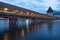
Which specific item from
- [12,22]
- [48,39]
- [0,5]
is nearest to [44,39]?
[48,39]

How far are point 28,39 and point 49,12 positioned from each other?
179 meters

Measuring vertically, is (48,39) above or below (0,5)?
below

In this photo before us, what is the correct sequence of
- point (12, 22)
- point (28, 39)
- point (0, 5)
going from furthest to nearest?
1. point (12, 22)
2. point (0, 5)
3. point (28, 39)

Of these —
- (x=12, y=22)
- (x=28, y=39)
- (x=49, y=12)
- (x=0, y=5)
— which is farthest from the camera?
(x=49, y=12)

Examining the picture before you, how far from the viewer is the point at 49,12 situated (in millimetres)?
185750

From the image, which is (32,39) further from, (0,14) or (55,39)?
(0,14)

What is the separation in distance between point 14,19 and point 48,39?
83.3 feet

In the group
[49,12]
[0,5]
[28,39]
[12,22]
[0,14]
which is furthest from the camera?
[49,12]

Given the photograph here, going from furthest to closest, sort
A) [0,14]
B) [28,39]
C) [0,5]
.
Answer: [0,14], [0,5], [28,39]

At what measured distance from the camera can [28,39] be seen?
936 cm

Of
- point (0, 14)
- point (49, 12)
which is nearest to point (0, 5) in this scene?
point (0, 14)

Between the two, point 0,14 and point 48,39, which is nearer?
point 48,39

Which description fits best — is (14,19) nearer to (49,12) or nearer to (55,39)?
(55,39)

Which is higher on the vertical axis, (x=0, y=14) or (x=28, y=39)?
(x=0, y=14)
